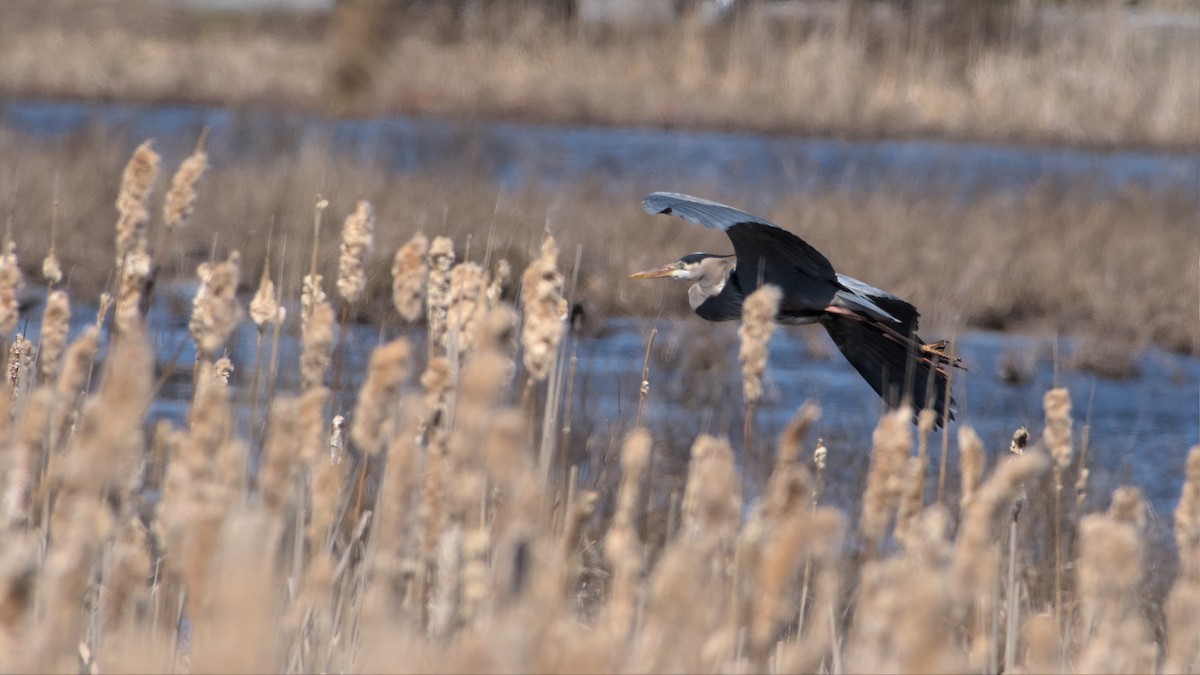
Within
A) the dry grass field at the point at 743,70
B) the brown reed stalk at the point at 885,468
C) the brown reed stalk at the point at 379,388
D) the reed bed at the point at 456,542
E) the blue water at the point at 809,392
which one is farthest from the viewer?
the dry grass field at the point at 743,70

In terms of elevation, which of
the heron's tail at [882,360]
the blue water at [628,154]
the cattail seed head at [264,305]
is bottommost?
the cattail seed head at [264,305]

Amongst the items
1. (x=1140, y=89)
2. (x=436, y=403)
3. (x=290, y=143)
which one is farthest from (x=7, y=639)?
(x=1140, y=89)

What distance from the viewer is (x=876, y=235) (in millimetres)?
9578

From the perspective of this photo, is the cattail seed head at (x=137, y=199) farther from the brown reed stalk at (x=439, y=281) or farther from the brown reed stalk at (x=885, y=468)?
the brown reed stalk at (x=885, y=468)

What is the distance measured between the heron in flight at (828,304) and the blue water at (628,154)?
19.4 ft

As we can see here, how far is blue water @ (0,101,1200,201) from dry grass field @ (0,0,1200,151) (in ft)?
1.31

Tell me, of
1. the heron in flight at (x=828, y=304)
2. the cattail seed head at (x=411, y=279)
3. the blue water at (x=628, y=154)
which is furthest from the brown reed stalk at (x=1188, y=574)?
the blue water at (x=628, y=154)

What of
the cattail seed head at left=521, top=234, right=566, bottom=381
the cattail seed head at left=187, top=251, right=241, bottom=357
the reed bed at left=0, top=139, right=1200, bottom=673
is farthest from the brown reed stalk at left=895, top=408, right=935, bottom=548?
the cattail seed head at left=187, top=251, right=241, bottom=357

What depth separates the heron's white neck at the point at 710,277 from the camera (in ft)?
14.6

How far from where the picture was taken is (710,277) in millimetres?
4555

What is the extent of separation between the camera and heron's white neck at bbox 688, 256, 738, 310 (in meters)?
4.46

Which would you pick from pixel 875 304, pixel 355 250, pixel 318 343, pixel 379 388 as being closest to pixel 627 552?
pixel 379 388

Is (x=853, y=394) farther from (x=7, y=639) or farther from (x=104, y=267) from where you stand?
(x=7, y=639)

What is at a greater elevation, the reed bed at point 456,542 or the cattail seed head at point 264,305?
the cattail seed head at point 264,305
